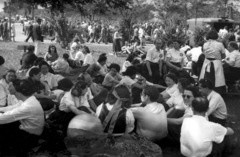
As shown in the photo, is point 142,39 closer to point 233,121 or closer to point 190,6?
point 233,121

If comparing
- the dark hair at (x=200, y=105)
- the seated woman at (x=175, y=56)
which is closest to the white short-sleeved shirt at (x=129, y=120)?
the dark hair at (x=200, y=105)

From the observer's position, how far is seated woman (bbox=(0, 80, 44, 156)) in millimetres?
4578

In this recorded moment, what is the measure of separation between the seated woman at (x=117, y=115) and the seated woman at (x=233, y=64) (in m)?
4.62

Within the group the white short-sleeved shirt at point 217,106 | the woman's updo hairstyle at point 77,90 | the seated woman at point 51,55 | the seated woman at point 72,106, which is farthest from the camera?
the seated woman at point 51,55

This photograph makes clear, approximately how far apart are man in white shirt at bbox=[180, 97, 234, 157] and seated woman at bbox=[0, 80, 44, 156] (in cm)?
184

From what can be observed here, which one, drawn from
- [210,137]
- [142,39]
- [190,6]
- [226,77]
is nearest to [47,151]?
[210,137]

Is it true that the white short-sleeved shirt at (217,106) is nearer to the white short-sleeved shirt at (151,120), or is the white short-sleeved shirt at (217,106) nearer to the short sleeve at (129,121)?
the white short-sleeved shirt at (151,120)

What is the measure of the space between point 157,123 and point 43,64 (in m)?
3.17

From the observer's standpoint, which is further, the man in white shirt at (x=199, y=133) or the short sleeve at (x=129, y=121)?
the short sleeve at (x=129, y=121)

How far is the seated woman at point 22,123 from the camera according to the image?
4578 millimetres

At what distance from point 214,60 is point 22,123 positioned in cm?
518

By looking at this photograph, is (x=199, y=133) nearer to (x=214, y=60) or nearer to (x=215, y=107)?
(x=215, y=107)

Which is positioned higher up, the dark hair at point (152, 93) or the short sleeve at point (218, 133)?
the dark hair at point (152, 93)

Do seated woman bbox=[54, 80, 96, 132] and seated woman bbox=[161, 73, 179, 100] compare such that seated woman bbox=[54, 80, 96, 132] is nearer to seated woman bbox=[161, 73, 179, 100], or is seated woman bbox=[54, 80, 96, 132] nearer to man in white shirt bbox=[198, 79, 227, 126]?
seated woman bbox=[161, 73, 179, 100]
